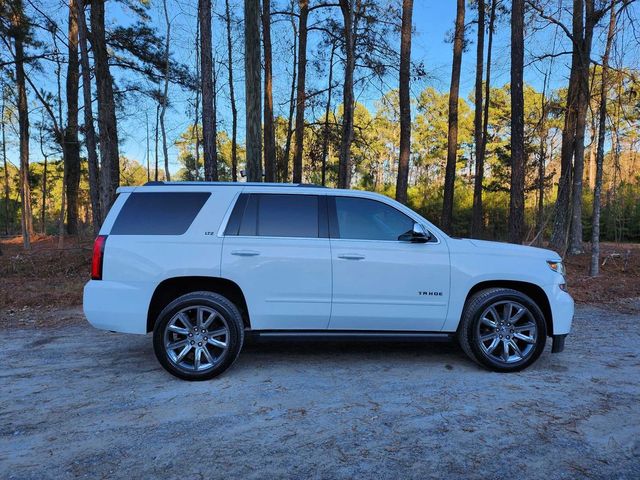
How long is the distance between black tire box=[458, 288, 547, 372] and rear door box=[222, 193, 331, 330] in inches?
58.1

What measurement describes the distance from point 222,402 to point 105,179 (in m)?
10.2

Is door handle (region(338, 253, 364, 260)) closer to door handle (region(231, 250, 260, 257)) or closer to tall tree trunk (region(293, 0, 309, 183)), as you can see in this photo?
door handle (region(231, 250, 260, 257))

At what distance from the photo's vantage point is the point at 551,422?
3465mm

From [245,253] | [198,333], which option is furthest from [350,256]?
[198,333]

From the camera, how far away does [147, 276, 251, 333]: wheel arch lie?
14.9ft

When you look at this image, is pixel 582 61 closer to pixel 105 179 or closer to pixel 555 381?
pixel 555 381

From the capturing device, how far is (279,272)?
445cm

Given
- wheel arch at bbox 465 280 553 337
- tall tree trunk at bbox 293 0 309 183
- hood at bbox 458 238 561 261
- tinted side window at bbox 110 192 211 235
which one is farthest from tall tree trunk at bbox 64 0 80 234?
wheel arch at bbox 465 280 553 337

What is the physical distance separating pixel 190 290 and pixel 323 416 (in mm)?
1978

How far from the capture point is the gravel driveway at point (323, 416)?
2.89 m

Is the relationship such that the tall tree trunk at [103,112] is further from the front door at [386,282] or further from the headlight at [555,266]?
the headlight at [555,266]

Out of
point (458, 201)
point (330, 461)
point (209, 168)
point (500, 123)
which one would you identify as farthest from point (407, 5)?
point (500, 123)

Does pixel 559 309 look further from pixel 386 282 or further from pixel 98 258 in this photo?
pixel 98 258

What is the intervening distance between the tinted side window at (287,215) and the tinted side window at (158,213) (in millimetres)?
627
